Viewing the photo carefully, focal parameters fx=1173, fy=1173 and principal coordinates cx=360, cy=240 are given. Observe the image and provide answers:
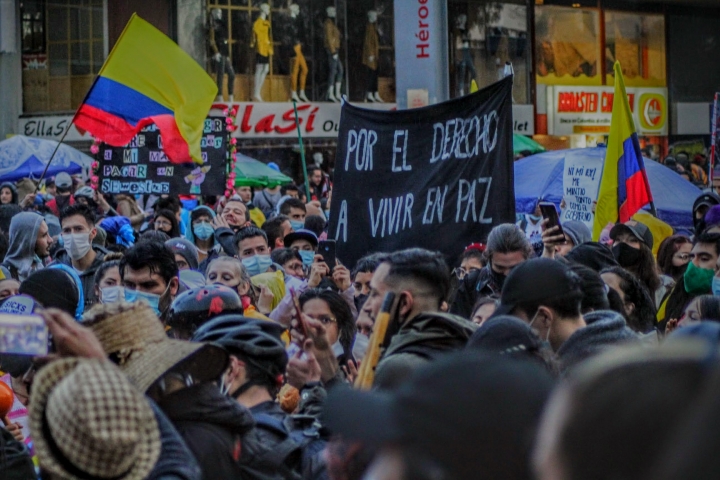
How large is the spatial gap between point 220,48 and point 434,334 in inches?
973

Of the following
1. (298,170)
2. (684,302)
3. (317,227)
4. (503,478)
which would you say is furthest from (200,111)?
(298,170)

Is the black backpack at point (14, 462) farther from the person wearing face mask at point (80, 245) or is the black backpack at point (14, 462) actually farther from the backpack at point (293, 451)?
the person wearing face mask at point (80, 245)

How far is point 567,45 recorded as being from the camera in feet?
117

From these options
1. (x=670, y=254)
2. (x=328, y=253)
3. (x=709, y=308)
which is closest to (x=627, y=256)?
(x=670, y=254)

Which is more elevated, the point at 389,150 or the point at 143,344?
the point at 389,150

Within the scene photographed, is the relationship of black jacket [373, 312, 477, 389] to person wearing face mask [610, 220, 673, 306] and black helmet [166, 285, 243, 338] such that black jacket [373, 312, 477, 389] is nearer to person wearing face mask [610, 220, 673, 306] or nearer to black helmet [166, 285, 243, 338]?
black helmet [166, 285, 243, 338]

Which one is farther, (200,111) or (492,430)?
(200,111)

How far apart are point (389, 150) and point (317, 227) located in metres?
4.56

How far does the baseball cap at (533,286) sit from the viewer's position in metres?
4.12

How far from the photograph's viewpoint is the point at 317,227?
11367 mm

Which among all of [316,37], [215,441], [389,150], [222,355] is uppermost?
[316,37]

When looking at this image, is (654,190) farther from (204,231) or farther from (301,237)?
(204,231)

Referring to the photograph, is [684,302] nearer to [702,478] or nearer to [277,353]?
[277,353]

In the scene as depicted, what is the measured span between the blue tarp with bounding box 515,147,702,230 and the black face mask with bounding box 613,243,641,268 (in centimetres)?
525
